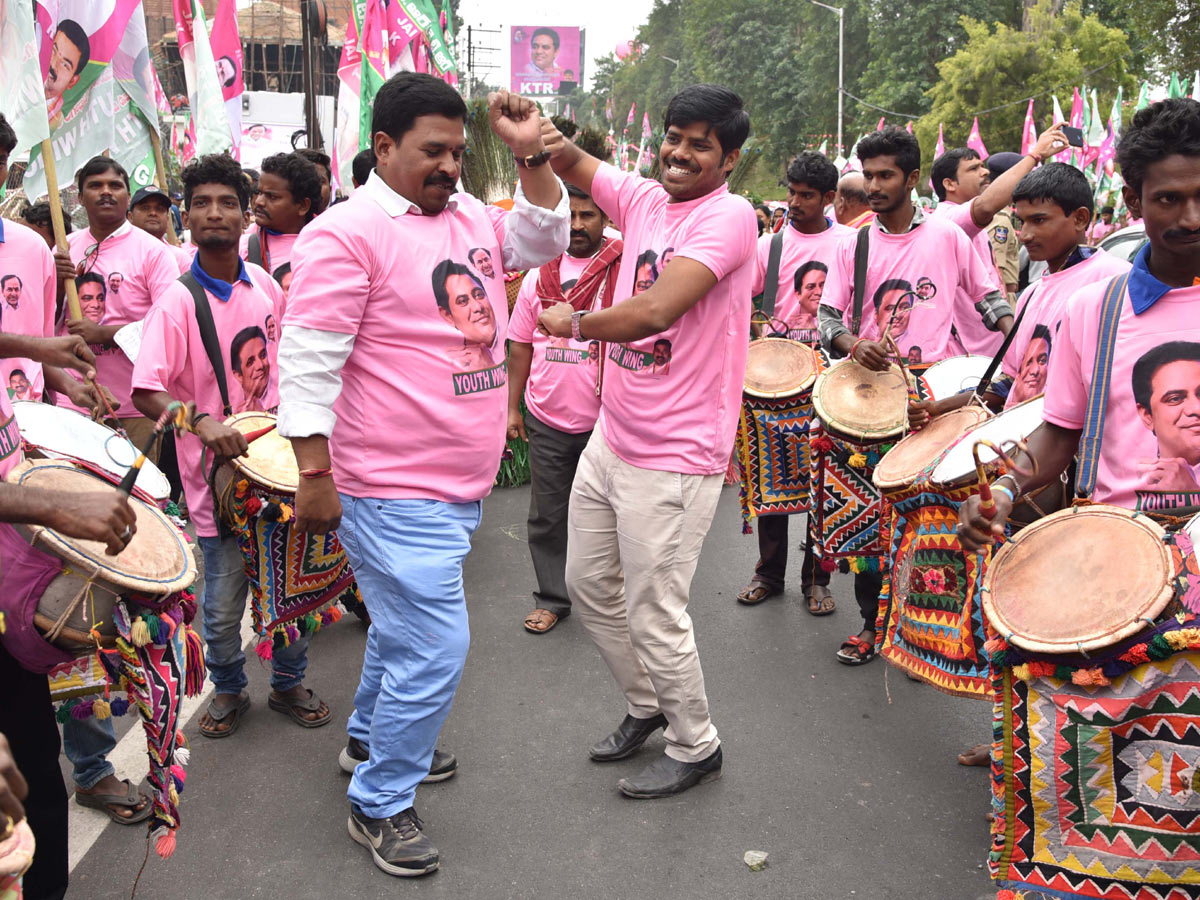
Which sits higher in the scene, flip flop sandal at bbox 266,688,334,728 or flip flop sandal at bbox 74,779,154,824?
flip flop sandal at bbox 74,779,154,824

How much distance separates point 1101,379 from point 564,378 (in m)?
3.14

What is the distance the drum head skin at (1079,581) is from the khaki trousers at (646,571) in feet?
4.08

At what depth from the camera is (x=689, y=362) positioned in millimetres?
3518

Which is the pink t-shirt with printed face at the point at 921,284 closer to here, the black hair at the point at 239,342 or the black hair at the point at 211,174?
the black hair at the point at 239,342

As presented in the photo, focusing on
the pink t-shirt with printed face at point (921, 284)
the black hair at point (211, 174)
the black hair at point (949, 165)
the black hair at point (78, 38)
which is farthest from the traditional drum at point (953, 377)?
the black hair at point (78, 38)

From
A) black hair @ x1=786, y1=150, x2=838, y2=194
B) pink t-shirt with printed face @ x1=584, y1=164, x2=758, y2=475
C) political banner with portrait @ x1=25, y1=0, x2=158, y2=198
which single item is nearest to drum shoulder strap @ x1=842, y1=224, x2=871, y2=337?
black hair @ x1=786, y1=150, x2=838, y2=194

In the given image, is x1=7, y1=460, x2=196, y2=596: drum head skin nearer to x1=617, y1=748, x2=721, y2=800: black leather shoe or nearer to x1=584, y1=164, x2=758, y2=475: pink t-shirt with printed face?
x1=584, y1=164, x2=758, y2=475: pink t-shirt with printed face

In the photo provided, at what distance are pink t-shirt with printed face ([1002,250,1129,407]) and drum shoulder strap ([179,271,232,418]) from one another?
9.69ft

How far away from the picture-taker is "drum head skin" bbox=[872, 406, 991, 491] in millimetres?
3479

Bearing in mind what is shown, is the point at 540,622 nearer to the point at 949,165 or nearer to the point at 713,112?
the point at 713,112

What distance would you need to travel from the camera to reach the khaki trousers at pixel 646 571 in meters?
3.59

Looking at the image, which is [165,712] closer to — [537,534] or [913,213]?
[537,534]

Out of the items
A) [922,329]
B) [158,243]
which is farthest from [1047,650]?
[158,243]

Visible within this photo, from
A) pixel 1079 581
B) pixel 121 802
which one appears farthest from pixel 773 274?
pixel 121 802
